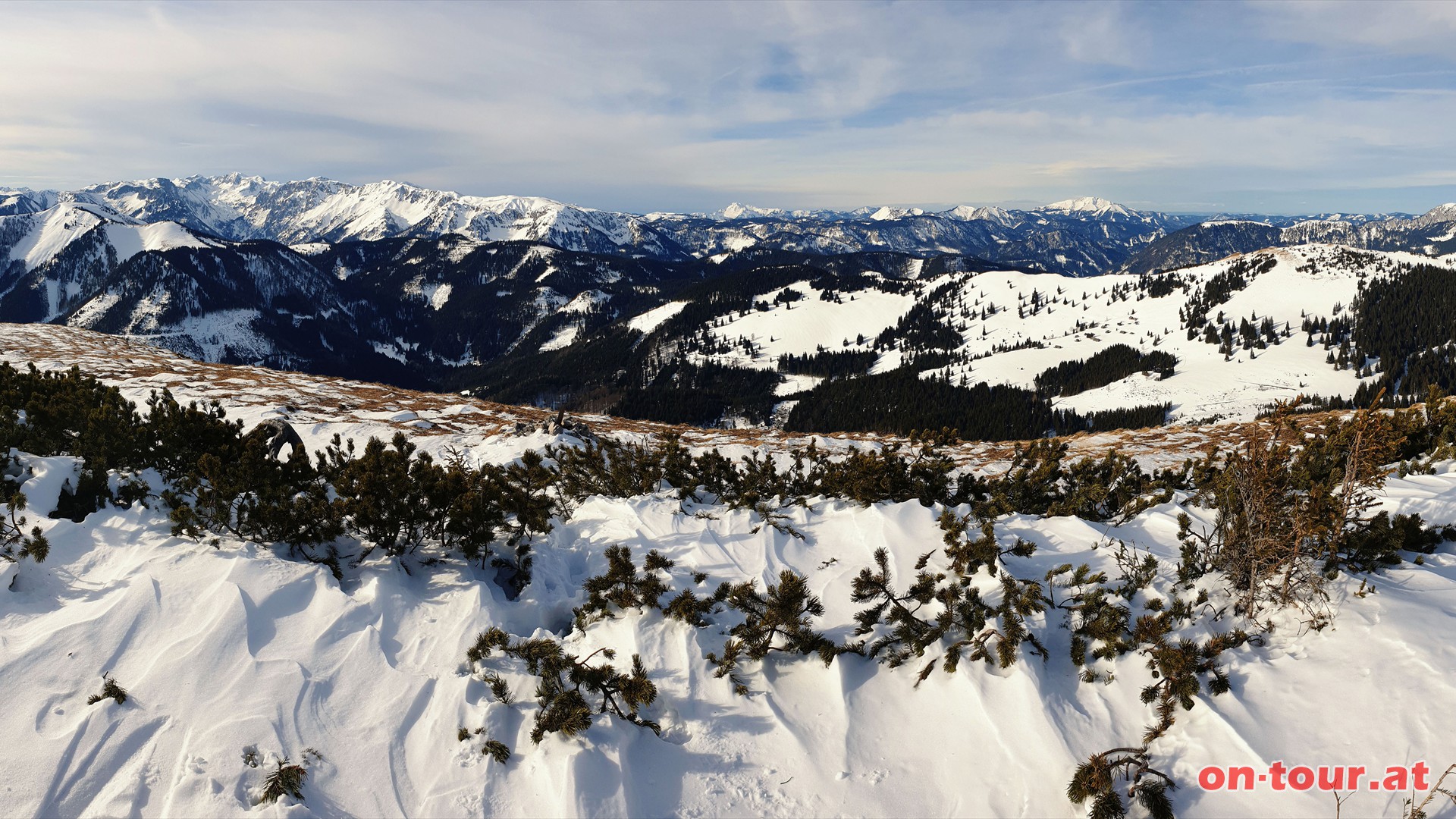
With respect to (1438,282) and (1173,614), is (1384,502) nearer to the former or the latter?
(1173,614)

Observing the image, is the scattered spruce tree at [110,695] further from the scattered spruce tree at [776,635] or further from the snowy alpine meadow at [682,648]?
the scattered spruce tree at [776,635]

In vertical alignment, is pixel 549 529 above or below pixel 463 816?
above

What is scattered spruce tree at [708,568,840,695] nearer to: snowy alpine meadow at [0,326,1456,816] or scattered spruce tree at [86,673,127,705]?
snowy alpine meadow at [0,326,1456,816]

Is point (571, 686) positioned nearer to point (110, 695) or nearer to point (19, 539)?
point (110, 695)

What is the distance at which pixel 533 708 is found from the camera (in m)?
6.91

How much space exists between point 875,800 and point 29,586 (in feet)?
36.4

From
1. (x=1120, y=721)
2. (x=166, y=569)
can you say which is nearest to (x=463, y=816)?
(x=166, y=569)

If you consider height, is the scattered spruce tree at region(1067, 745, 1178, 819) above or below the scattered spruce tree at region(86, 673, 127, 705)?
below

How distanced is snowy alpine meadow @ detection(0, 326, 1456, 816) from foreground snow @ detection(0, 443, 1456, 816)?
0.11ft

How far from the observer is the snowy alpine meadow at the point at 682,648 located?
5.75 metres

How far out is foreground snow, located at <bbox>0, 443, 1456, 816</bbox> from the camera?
5578 millimetres

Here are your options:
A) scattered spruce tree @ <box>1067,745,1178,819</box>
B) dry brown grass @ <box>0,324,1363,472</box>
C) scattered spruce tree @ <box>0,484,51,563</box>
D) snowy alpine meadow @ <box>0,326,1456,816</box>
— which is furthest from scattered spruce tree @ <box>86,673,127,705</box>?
dry brown grass @ <box>0,324,1363,472</box>

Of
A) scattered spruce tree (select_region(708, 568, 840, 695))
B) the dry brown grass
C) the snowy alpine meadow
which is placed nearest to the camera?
the snowy alpine meadow

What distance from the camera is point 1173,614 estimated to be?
7.69 metres
